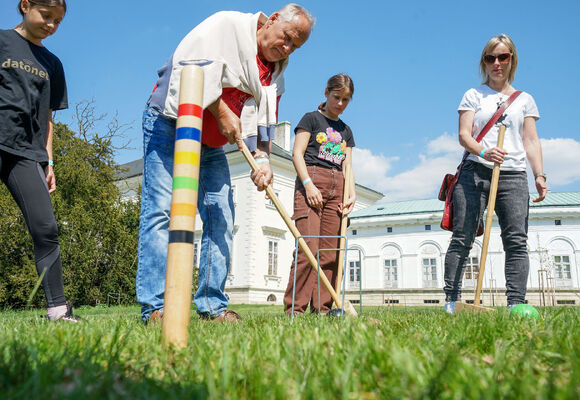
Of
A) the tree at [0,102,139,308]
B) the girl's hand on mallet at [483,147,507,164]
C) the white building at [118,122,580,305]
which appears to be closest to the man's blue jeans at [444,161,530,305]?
the girl's hand on mallet at [483,147,507,164]

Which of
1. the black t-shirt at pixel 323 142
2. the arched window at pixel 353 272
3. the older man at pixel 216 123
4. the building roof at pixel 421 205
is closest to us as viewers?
the older man at pixel 216 123

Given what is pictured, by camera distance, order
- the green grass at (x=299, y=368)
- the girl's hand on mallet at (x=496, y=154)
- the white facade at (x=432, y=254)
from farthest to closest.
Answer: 1. the white facade at (x=432, y=254)
2. the girl's hand on mallet at (x=496, y=154)
3. the green grass at (x=299, y=368)

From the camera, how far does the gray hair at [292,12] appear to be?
11.2 ft

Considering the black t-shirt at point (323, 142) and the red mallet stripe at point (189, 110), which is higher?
the black t-shirt at point (323, 142)

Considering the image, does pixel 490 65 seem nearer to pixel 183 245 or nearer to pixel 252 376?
pixel 183 245

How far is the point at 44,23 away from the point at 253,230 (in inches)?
1089

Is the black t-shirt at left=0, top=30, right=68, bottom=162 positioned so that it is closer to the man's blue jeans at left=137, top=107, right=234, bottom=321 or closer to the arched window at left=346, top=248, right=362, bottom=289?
the man's blue jeans at left=137, top=107, right=234, bottom=321

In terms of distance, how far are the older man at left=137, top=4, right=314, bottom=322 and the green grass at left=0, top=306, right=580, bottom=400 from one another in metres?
1.46

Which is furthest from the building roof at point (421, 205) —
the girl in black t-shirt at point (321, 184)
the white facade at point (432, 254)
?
the girl in black t-shirt at point (321, 184)

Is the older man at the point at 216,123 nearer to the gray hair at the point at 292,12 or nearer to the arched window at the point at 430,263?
the gray hair at the point at 292,12

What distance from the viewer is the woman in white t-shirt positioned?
4.31 metres

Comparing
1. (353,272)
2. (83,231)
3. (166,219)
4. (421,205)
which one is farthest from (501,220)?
(421,205)

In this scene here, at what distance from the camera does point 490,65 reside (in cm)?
458

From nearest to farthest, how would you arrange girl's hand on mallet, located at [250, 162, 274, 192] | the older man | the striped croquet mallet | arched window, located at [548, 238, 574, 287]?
the striped croquet mallet < the older man < girl's hand on mallet, located at [250, 162, 274, 192] < arched window, located at [548, 238, 574, 287]
